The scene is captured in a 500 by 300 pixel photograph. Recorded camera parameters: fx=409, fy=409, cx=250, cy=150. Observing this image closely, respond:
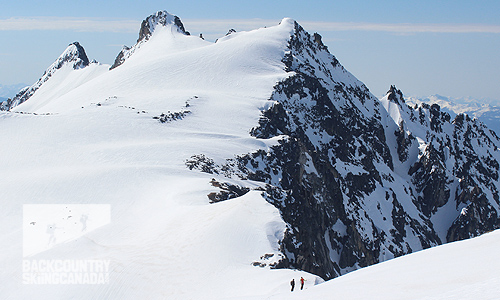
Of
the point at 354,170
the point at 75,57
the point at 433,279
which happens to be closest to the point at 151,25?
the point at 75,57

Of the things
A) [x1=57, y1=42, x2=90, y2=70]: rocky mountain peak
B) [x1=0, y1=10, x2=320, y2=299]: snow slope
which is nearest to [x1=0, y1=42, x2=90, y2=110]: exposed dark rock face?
[x1=57, y1=42, x2=90, y2=70]: rocky mountain peak

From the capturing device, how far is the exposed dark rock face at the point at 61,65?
6452 inches

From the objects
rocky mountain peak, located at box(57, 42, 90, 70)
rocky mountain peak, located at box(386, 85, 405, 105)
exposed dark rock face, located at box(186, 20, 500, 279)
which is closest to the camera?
exposed dark rock face, located at box(186, 20, 500, 279)

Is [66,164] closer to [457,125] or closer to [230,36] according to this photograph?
[230,36]

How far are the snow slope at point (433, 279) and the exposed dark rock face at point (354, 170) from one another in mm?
8773

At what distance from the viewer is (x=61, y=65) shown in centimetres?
17150

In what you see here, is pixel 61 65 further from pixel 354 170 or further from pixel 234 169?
pixel 234 169

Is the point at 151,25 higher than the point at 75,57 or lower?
lower

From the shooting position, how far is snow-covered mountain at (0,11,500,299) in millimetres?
31422

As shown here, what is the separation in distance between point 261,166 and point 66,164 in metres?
26.3

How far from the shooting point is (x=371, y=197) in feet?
302

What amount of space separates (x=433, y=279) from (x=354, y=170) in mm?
76748

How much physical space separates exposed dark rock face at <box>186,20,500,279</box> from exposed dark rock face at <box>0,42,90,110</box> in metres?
91.1

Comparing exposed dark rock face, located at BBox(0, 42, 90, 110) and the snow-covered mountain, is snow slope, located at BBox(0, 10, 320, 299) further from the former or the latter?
exposed dark rock face, located at BBox(0, 42, 90, 110)
